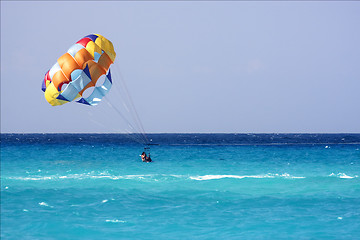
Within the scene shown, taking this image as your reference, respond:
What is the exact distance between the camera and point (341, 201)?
2067 cm

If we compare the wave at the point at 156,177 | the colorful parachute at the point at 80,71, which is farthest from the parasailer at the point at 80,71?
the wave at the point at 156,177

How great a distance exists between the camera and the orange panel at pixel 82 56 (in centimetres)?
2152

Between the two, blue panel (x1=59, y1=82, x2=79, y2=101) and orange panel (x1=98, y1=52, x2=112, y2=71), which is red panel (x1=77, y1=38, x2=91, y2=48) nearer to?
orange panel (x1=98, y1=52, x2=112, y2=71)

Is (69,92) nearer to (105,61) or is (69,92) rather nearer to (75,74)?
(75,74)

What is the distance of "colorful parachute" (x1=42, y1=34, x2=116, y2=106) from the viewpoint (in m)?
21.2

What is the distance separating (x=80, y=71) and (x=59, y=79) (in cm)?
104

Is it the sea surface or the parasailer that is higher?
the parasailer

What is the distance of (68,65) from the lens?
69.8ft

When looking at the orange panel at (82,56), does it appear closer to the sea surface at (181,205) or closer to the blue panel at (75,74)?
the blue panel at (75,74)

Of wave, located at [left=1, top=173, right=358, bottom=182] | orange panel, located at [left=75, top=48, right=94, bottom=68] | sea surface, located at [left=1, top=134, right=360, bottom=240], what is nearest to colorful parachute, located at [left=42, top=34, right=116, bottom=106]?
orange panel, located at [left=75, top=48, right=94, bottom=68]

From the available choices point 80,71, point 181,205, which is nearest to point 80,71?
point 80,71

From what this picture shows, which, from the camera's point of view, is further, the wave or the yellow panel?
the wave

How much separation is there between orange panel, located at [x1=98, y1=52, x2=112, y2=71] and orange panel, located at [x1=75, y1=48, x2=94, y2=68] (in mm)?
868

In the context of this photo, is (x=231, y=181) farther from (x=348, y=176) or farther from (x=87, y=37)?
(x=87, y=37)
